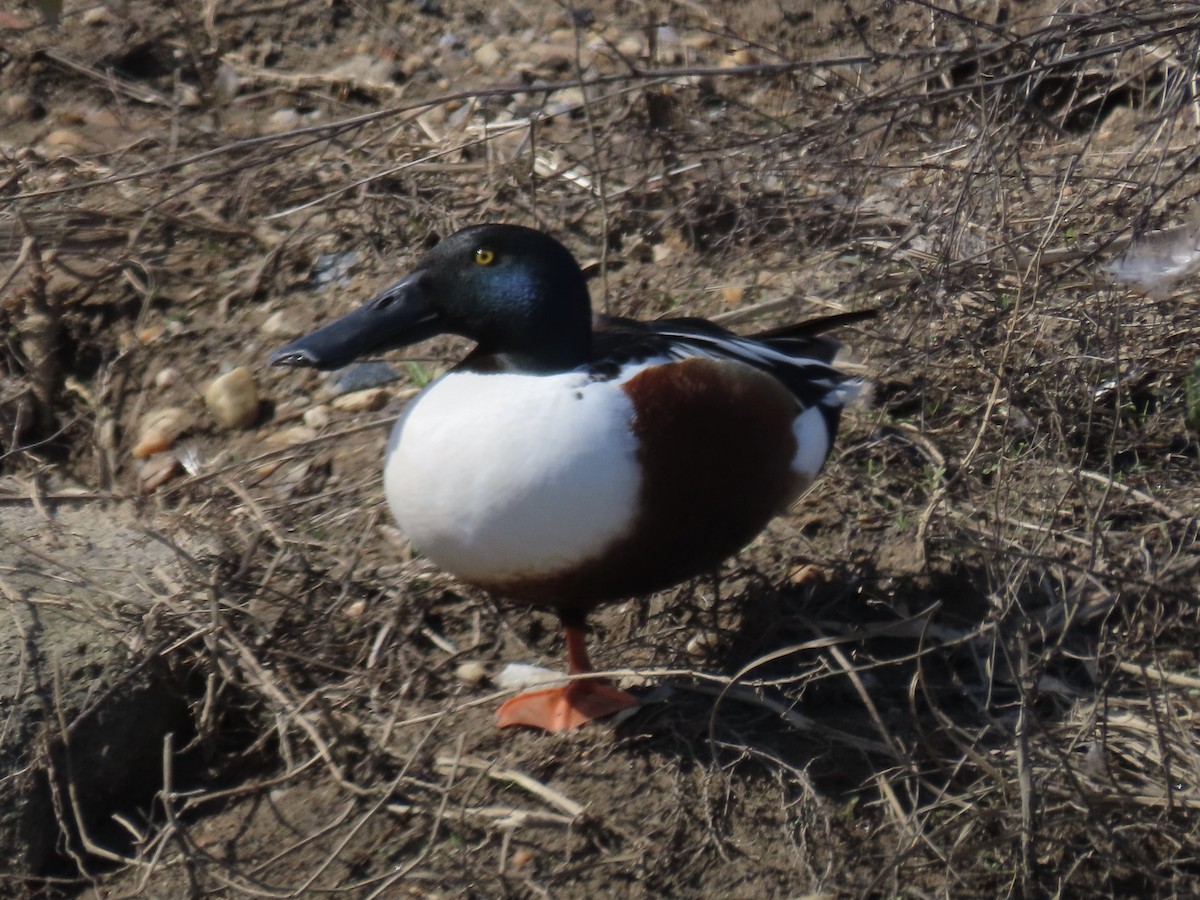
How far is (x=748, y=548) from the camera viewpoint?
3.36 metres

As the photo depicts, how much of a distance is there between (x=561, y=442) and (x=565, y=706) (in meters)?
0.64

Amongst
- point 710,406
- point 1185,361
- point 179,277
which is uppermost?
point 710,406

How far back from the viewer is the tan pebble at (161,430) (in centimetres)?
399

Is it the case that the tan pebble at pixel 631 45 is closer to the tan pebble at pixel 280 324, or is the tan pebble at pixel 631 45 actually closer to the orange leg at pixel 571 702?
the tan pebble at pixel 280 324

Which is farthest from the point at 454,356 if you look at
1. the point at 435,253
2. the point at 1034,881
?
the point at 1034,881

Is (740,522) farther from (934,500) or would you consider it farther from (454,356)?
(454,356)

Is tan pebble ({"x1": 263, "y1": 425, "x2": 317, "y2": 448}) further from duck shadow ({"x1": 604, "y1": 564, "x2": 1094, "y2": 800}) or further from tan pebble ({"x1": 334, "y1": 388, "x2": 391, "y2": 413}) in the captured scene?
duck shadow ({"x1": 604, "y1": 564, "x2": 1094, "y2": 800})

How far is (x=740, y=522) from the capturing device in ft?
8.96

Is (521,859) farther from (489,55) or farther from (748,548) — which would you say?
(489,55)

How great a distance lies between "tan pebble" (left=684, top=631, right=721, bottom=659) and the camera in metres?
3.10

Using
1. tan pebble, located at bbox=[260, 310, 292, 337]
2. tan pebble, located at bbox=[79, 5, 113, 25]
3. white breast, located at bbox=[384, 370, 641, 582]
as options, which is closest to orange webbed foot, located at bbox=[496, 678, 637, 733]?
white breast, located at bbox=[384, 370, 641, 582]

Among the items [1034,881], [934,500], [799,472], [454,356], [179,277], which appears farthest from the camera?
[179,277]

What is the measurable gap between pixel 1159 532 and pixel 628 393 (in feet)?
4.35

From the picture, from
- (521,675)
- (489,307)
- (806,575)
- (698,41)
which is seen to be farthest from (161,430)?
(698,41)
